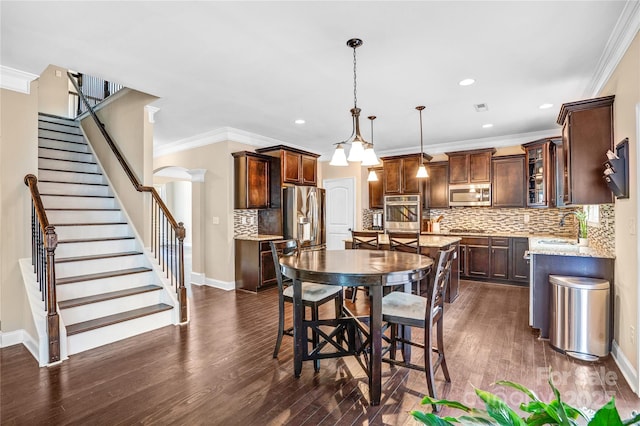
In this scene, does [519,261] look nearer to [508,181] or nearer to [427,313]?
[508,181]

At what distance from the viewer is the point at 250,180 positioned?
5410 millimetres

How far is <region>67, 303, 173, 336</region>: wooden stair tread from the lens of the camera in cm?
302

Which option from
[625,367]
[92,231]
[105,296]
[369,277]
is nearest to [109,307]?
[105,296]

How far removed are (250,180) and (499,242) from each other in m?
4.37

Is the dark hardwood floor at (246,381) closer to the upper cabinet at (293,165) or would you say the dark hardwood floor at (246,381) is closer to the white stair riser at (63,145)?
the upper cabinet at (293,165)

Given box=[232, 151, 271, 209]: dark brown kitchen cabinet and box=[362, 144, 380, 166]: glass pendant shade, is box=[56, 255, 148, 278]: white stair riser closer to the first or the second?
box=[232, 151, 271, 209]: dark brown kitchen cabinet

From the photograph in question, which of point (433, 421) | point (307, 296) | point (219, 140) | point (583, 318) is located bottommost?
point (583, 318)

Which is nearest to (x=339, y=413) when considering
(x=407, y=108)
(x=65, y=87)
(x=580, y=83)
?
(x=407, y=108)

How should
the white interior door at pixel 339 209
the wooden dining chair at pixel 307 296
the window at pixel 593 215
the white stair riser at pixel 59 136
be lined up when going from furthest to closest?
the white interior door at pixel 339 209, the white stair riser at pixel 59 136, the window at pixel 593 215, the wooden dining chair at pixel 307 296

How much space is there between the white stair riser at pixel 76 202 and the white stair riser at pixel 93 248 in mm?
833

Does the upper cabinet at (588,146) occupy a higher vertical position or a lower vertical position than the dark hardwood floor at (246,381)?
higher

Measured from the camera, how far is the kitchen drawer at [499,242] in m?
5.54

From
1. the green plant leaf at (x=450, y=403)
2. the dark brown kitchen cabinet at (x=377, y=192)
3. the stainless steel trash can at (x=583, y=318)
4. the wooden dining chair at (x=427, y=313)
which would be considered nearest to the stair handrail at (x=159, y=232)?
the wooden dining chair at (x=427, y=313)

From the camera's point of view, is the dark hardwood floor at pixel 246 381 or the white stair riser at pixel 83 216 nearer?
the dark hardwood floor at pixel 246 381
